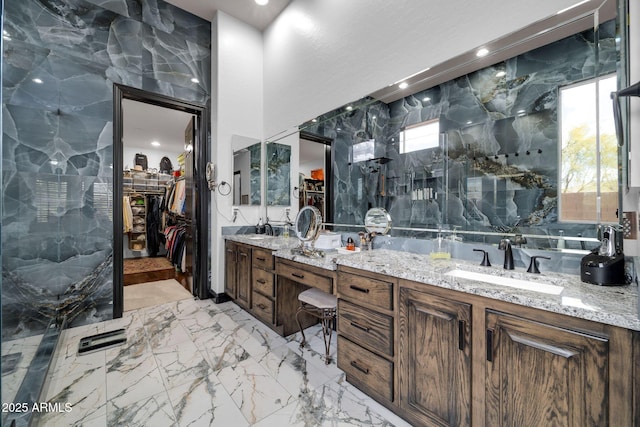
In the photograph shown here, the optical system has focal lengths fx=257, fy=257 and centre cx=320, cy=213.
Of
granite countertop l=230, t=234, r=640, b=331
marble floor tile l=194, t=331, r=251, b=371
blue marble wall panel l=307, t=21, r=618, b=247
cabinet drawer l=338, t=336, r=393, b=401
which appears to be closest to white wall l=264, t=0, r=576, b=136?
blue marble wall panel l=307, t=21, r=618, b=247

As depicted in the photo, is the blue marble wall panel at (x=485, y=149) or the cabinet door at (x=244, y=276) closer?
the blue marble wall panel at (x=485, y=149)

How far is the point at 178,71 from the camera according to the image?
325 cm

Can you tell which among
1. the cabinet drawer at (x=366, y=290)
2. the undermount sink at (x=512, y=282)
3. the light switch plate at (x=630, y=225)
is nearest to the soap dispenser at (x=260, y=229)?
the cabinet drawer at (x=366, y=290)

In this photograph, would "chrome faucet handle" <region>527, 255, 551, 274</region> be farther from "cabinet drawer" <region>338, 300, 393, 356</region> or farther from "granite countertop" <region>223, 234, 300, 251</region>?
"granite countertop" <region>223, 234, 300, 251</region>

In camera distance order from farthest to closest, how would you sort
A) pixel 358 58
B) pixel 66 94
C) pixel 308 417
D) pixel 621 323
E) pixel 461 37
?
1. pixel 66 94
2. pixel 358 58
3. pixel 461 37
4. pixel 308 417
5. pixel 621 323

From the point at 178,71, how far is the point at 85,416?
3.47m

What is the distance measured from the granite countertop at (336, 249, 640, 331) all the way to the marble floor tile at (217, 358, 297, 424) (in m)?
0.92

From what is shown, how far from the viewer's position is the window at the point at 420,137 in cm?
200

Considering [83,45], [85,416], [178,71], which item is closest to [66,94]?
[83,45]

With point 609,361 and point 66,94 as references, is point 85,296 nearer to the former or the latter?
point 66,94

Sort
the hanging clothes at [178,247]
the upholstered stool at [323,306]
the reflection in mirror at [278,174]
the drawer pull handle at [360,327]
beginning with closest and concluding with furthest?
1. the drawer pull handle at [360,327]
2. the upholstered stool at [323,306]
3. the reflection in mirror at [278,174]
4. the hanging clothes at [178,247]

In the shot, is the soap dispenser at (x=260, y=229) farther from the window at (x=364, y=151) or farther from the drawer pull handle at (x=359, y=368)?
the drawer pull handle at (x=359, y=368)

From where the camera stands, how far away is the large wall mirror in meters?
1.26

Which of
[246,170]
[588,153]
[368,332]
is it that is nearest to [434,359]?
[368,332]
